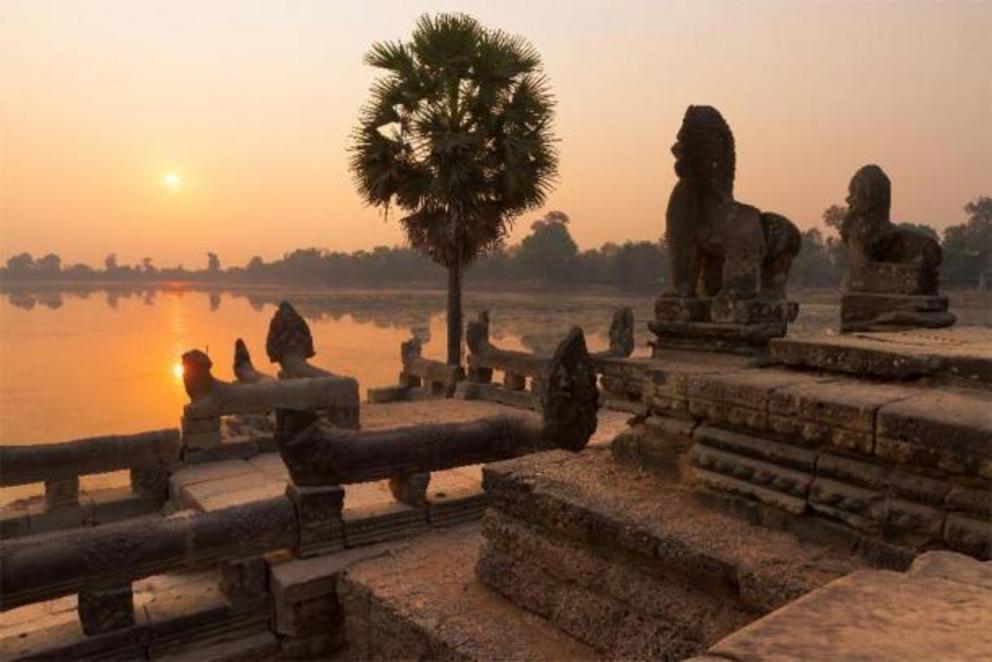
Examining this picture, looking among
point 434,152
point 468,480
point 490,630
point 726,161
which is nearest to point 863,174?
point 726,161

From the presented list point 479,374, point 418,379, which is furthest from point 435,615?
point 418,379

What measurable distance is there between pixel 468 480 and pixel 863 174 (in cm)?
530

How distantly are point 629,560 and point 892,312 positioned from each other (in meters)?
5.02

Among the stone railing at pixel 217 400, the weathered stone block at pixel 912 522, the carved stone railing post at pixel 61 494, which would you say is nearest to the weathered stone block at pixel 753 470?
the weathered stone block at pixel 912 522

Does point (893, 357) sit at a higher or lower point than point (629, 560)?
higher

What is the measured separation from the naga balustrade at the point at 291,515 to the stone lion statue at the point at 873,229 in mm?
4457

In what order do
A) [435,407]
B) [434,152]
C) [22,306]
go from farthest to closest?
[22,306], [434,152], [435,407]

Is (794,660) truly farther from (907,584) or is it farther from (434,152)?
(434,152)

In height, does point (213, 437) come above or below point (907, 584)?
below

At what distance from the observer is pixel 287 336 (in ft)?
28.7

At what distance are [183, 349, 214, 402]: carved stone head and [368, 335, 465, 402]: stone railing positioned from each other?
618cm

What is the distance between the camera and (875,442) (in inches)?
104

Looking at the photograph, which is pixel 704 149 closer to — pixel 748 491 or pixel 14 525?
pixel 748 491

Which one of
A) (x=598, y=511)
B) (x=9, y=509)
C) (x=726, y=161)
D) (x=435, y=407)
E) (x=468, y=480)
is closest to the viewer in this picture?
(x=598, y=511)
